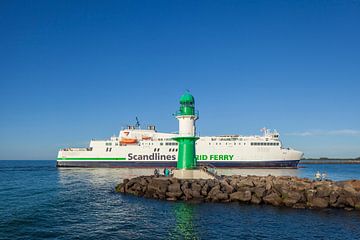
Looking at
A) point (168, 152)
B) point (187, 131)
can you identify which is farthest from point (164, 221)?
point (168, 152)

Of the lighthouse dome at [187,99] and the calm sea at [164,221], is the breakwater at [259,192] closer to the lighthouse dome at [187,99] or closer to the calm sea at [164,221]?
the calm sea at [164,221]

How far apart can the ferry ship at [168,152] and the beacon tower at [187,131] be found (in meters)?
32.8

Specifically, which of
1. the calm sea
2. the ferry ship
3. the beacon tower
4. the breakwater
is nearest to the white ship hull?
the ferry ship

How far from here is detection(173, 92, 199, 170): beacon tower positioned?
2428cm

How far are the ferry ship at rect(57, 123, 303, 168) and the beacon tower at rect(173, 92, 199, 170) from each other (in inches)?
1292

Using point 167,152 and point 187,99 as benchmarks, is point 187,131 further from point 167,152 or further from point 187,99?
point 167,152

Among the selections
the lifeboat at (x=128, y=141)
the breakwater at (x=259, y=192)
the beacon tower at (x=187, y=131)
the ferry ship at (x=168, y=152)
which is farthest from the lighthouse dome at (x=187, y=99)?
the lifeboat at (x=128, y=141)

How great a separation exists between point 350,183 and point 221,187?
8.63 metres

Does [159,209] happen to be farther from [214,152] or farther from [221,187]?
[214,152]

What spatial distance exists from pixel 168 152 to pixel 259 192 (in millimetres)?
40727

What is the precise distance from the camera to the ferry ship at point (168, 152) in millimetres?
56625

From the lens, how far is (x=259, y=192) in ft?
63.7

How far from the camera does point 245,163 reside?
5662cm

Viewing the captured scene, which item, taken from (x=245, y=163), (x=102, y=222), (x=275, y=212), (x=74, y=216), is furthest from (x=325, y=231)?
(x=245, y=163)
